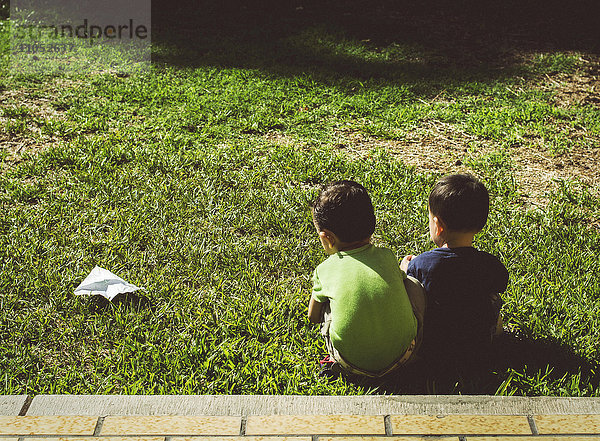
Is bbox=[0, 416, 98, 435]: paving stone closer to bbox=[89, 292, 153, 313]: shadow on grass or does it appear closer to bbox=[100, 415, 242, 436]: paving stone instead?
bbox=[100, 415, 242, 436]: paving stone

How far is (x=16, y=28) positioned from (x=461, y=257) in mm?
8007

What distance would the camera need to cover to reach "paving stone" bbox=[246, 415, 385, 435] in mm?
2006

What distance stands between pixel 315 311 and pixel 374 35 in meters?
5.67

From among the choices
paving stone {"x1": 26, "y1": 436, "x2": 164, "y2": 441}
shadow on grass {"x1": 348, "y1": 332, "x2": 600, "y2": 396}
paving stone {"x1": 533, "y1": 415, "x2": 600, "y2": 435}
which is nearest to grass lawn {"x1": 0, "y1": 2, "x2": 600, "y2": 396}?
shadow on grass {"x1": 348, "y1": 332, "x2": 600, "y2": 396}

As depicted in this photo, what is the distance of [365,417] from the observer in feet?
6.84

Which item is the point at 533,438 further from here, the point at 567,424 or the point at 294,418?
the point at 294,418

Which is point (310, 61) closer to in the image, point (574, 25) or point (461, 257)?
point (574, 25)

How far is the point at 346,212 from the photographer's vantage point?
92.2 inches

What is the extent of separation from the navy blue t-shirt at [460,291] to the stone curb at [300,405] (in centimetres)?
34

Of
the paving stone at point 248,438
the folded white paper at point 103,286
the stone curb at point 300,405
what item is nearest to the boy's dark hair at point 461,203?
the stone curb at point 300,405

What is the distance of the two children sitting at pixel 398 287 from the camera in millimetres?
2270

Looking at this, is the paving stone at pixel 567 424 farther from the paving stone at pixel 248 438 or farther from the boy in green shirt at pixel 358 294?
the paving stone at pixel 248 438

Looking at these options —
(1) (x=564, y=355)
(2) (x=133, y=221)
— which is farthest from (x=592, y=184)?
(2) (x=133, y=221)

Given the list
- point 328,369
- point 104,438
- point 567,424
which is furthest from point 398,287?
point 104,438
